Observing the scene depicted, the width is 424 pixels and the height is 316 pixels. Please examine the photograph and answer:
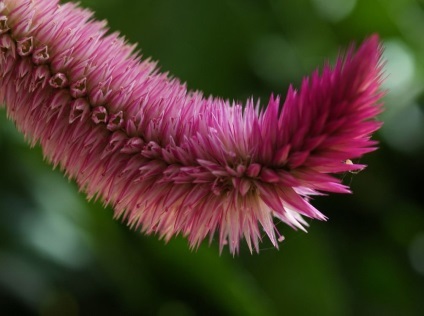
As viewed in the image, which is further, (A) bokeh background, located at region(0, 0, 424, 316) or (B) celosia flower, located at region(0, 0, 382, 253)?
(A) bokeh background, located at region(0, 0, 424, 316)

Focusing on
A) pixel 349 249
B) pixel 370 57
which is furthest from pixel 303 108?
pixel 349 249

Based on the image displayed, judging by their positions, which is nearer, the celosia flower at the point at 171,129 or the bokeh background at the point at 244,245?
the celosia flower at the point at 171,129

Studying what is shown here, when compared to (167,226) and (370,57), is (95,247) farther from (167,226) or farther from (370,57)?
(370,57)

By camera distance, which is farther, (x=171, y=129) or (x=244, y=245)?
(x=244, y=245)
